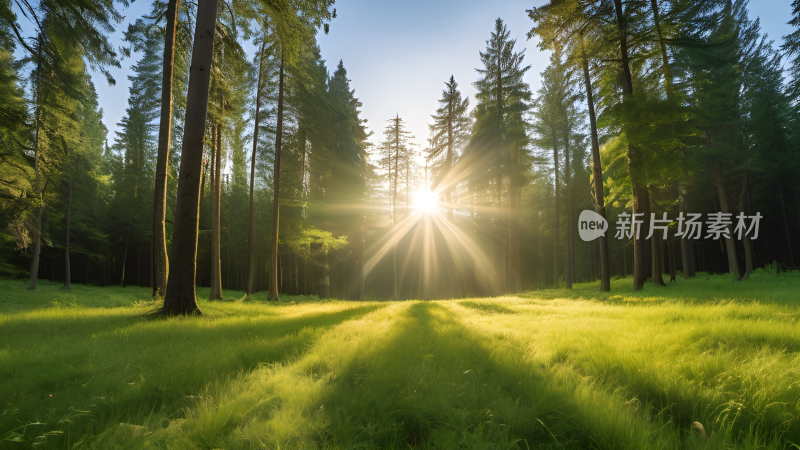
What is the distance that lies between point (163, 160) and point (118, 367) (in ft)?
28.8

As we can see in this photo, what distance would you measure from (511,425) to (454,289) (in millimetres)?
33117

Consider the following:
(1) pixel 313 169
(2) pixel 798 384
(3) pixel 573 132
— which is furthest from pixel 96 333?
(3) pixel 573 132

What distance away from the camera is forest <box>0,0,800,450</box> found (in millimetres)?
2023

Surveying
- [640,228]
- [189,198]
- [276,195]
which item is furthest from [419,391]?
[640,228]

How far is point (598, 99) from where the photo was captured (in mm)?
15453

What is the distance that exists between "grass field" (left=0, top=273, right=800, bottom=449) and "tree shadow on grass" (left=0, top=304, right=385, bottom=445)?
2 centimetres

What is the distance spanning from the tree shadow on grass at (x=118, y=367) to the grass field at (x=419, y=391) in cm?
2

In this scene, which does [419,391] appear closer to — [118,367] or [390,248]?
[118,367]

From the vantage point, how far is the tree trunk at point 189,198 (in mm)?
6609

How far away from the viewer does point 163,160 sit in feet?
31.7

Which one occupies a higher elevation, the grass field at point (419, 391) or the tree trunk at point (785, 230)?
the tree trunk at point (785, 230)

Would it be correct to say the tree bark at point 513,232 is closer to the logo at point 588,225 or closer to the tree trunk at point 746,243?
the logo at point 588,225

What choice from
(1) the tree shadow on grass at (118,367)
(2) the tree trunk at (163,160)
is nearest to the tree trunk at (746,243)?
(1) the tree shadow on grass at (118,367)

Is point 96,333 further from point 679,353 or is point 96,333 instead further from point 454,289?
point 454,289
